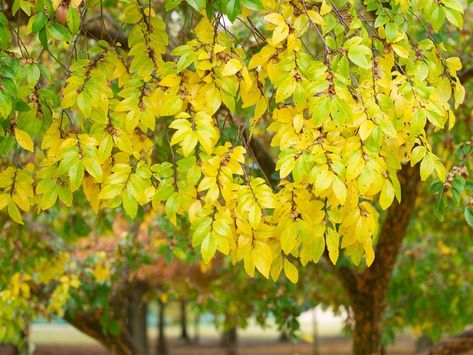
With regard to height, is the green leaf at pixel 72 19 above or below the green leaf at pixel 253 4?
above

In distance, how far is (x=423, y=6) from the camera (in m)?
2.64

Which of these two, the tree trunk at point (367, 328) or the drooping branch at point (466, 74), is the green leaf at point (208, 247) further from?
the tree trunk at point (367, 328)

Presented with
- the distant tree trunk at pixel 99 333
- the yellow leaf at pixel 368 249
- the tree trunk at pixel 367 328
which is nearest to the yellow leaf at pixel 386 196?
the yellow leaf at pixel 368 249

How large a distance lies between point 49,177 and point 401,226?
3.77 meters

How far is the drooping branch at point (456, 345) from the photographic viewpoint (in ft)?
20.9

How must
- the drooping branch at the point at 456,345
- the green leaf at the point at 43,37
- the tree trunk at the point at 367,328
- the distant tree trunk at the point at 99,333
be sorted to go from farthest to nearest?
the distant tree trunk at the point at 99,333, the drooping branch at the point at 456,345, the tree trunk at the point at 367,328, the green leaf at the point at 43,37

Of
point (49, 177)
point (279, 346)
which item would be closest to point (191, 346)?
point (279, 346)

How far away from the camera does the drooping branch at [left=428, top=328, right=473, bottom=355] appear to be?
6375 mm

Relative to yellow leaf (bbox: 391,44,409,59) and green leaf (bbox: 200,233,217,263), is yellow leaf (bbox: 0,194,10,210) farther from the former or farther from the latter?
yellow leaf (bbox: 391,44,409,59)

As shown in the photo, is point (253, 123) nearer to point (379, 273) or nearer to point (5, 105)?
point (5, 105)

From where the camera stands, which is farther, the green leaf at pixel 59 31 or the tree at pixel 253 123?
the green leaf at pixel 59 31

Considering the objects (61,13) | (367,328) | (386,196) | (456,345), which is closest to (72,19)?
(61,13)

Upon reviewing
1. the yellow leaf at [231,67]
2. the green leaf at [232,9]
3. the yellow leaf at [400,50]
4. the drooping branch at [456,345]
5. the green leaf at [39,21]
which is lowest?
the drooping branch at [456,345]

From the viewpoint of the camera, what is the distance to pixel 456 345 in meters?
6.41
